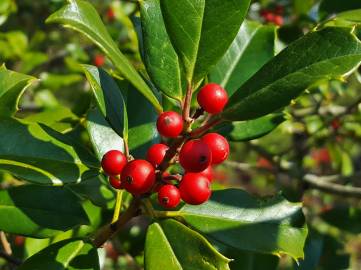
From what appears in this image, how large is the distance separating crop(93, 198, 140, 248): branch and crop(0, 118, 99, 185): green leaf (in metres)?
0.10

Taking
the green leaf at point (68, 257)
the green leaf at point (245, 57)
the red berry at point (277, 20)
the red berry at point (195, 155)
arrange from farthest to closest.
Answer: the red berry at point (277, 20)
the green leaf at point (245, 57)
the green leaf at point (68, 257)
the red berry at point (195, 155)

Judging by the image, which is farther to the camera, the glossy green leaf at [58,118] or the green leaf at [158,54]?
the glossy green leaf at [58,118]

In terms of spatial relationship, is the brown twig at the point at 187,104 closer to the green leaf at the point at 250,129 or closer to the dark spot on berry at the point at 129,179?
the dark spot on berry at the point at 129,179

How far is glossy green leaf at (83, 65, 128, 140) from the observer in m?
0.99

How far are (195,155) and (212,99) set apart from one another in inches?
4.7

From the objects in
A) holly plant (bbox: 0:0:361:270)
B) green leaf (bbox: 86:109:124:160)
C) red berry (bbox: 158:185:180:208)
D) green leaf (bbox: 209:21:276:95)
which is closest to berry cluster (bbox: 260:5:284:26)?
green leaf (bbox: 209:21:276:95)

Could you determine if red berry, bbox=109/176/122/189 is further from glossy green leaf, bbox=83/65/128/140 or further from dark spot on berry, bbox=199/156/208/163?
dark spot on berry, bbox=199/156/208/163

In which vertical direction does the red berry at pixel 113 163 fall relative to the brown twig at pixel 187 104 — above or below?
below

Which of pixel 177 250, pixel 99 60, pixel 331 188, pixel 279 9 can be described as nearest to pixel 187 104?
pixel 177 250

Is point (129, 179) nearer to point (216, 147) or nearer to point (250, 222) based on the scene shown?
point (216, 147)

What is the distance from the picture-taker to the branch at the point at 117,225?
3.43 feet

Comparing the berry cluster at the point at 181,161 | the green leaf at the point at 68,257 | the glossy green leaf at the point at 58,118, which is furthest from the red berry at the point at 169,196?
the glossy green leaf at the point at 58,118

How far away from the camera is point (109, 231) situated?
1.10 metres

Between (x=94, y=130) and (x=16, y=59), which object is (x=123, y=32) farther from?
(x=94, y=130)
